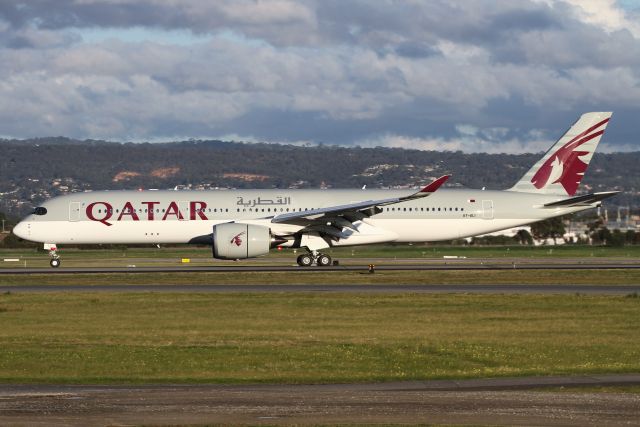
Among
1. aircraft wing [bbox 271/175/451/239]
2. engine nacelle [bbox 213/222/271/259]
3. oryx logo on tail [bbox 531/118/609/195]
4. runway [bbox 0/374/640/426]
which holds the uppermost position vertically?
oryx logo on tail [bbox 531/118/609/195]

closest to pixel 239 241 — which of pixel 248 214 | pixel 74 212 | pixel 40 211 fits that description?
pixel 248 214

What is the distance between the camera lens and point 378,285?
130 feet

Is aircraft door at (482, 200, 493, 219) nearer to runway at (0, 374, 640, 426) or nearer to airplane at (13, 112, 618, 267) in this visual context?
airplane at (13, 112, 618, 267)

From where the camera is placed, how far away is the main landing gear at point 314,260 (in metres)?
52.2

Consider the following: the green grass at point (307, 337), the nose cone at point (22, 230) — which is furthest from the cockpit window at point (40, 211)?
the green grass at point (307, 337)

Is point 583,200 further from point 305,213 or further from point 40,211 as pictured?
point 40,211

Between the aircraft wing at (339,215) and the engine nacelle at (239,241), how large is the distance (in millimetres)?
1937

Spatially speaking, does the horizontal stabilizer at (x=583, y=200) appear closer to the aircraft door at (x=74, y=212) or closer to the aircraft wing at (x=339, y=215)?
the aircraft wing at (x=339, y=215)

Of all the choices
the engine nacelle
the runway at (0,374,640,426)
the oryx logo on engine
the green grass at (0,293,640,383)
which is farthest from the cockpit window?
the runway at (0,374,640,426)

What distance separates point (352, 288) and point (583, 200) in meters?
19.3

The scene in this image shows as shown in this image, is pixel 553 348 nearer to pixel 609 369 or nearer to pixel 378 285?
pixel 609 369

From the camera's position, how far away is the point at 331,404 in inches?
619

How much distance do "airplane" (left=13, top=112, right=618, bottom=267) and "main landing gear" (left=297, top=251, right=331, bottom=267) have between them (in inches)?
2.0

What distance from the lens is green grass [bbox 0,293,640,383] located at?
19.8 metres
